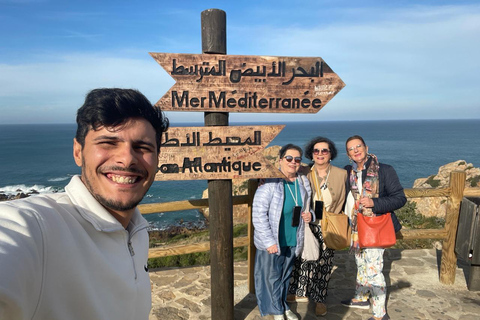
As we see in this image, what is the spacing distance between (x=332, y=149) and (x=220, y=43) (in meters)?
1.91

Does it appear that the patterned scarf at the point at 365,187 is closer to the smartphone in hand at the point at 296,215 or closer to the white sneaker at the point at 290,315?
the smartphone in hand at the point at 296,215

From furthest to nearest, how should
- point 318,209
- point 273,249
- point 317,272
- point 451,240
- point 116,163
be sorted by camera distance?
point 451,240 < point 317,272 < point 318,209 < point 273,249 < point 116,163

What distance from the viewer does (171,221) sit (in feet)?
78.1

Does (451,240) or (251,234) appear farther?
(451,240)

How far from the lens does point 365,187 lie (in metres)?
3.50

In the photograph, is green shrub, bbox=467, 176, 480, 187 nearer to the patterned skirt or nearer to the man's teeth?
the patterned skirt

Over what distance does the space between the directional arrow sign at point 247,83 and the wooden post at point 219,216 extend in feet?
0.43

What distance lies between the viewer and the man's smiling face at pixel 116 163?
1270 millimetres

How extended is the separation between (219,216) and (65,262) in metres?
2.32

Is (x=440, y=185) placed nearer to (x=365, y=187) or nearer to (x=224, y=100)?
(x=365, y=187)

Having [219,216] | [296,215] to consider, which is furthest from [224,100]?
[296,215]

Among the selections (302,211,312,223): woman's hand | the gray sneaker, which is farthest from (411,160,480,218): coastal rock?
(302,211,312,223): woman's hand

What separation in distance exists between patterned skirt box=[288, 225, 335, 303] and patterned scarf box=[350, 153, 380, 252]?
38cm

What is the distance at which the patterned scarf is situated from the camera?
137 inches
